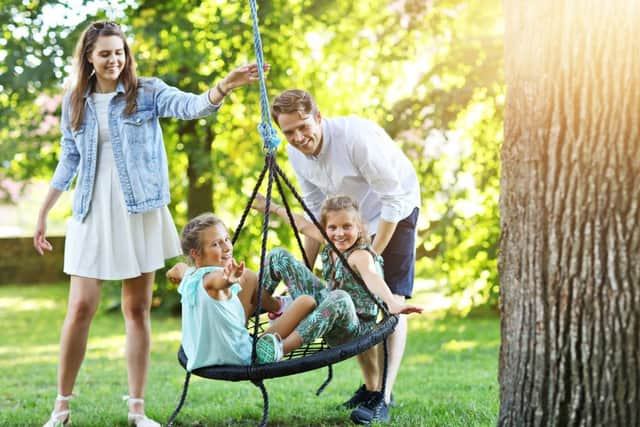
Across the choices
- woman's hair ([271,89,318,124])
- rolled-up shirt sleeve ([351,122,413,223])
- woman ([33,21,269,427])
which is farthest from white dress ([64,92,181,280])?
rolled-up shirt sleeve ([351,122,413,223])

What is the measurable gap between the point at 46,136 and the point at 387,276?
18.6 feet

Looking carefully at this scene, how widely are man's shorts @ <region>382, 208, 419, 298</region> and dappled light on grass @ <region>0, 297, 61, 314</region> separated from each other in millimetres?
7354

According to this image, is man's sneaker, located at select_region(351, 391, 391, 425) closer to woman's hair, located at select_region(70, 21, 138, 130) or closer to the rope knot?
the rope knot

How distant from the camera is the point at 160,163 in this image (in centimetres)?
326

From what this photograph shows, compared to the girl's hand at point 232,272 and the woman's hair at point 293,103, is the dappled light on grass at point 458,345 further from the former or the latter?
the girl's hand at point 232,272

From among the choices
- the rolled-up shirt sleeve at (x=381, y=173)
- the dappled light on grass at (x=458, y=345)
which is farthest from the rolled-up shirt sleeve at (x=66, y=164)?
the dappled light on grass at (x=458, y=345)

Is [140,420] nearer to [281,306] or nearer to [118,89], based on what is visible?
[281,306]

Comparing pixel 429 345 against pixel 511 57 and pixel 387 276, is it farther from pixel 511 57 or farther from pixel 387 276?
pixel 511 57

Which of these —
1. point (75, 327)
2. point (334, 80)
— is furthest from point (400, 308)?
point (334, 80)

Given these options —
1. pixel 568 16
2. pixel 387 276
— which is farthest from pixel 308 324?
pixel 568 16

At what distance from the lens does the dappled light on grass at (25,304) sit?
10.0 meters

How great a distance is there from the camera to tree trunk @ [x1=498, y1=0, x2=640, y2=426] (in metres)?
2.18

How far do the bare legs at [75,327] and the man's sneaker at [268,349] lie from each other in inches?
27.0

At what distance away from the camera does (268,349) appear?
9.54 ft
